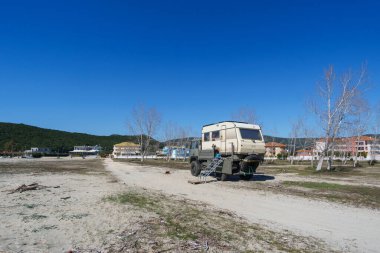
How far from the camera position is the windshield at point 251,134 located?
1891cm

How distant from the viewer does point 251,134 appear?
63.4ft

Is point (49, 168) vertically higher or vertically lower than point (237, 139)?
lower

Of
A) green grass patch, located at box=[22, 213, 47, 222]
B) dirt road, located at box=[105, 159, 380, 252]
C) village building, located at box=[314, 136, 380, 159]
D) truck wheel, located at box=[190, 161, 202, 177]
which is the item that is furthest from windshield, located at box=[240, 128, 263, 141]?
village building, located at box=[314, 136, 380, 159]

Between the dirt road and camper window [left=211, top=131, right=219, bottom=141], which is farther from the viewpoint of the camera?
camper window [left=211, top=131, right=219, bottom=141]

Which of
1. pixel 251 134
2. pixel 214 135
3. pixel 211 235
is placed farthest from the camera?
pixel 214 135

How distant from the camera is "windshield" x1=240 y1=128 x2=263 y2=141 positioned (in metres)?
18.9

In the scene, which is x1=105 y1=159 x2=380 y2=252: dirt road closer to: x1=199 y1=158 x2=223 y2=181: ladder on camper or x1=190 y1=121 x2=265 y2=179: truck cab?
x1=190 y1=121 x2=265 y2=179: truck cab

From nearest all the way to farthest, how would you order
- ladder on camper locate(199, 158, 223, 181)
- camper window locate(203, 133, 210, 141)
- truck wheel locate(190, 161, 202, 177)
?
1. ladder on camper locate(199, 158, 223, 181)
2. camper window locate(203, 133, 210, 141)
3. truck wheel locate(190, 161, 202, 177)

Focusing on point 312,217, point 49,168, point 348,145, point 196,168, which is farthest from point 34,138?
point 312,217

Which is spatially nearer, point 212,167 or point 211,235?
point 211,235

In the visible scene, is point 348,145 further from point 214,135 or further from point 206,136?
point 214,135

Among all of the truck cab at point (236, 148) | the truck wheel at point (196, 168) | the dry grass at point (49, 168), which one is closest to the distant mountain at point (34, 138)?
the dry grass at point (49, 168)

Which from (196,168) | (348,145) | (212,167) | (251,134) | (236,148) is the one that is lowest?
(196,168)

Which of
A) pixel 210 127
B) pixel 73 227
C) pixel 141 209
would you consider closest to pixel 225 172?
pixel 210 127
